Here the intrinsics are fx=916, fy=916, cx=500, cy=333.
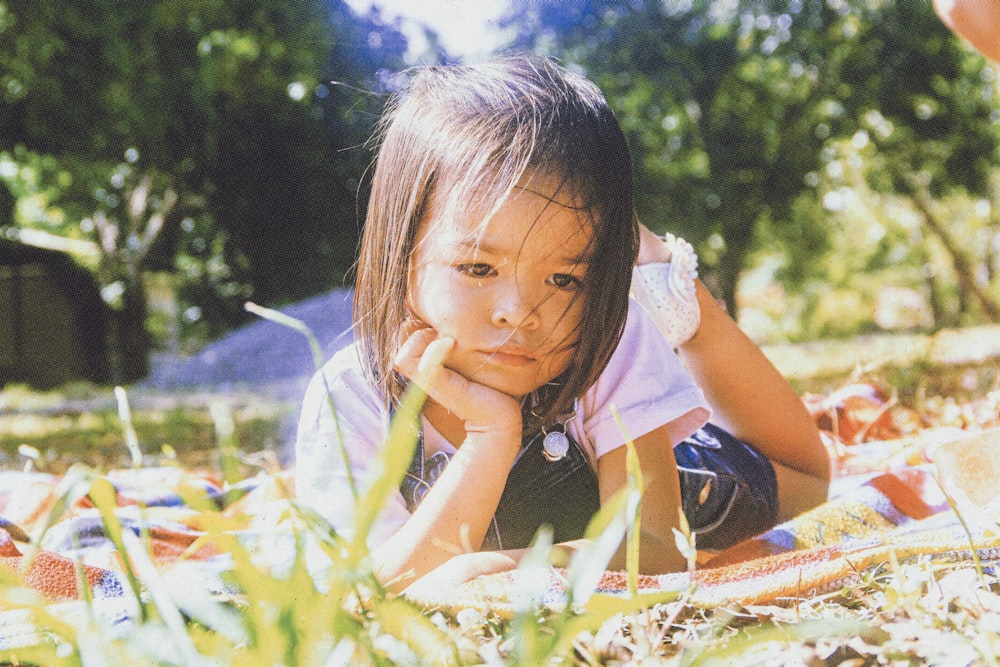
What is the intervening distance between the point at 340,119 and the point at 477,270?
35.5 ft

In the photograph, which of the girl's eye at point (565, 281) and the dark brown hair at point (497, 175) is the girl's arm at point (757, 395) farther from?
the girl's eye at point (565, 281)

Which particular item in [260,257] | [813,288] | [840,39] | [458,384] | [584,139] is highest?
[840,39]

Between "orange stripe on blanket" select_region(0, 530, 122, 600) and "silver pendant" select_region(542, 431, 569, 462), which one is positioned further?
"silver pendant" select_region(542, 431, 569, 462)

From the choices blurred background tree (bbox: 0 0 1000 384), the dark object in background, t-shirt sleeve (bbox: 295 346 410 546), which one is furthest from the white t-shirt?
the dark object in background

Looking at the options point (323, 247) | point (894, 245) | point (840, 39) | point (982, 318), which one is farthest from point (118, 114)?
point (894, 245)

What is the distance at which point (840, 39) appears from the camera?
10742 millimetres

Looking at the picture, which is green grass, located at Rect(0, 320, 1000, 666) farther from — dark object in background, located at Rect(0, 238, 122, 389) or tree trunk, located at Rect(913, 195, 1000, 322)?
dark object in background, located at Rect(0, 238, 122, 389)

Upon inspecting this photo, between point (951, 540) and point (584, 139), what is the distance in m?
0.73

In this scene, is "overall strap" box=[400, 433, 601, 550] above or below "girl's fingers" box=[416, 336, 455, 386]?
below

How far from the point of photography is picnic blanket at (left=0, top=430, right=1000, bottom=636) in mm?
863

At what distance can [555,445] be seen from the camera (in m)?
1.60

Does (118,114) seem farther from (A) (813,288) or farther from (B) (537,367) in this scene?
(A) (813,288)

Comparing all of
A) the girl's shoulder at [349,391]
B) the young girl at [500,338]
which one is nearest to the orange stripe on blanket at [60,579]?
the young girl at [500,338]

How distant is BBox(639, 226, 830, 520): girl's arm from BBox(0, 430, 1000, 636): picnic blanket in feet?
0.43
